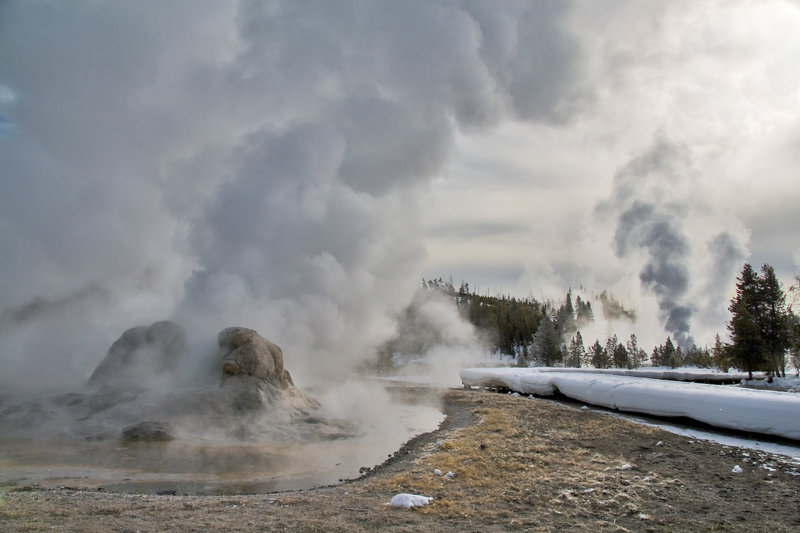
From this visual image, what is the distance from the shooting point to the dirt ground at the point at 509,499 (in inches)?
270

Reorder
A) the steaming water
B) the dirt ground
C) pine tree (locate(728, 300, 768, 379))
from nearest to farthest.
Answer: the dirt ground, the steaming water, pine tree (locate(728, 300, 768, 379))

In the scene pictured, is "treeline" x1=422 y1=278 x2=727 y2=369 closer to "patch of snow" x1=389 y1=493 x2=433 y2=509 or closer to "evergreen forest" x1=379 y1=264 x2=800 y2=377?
"evergreen forest" x1=379 y1=264 x2=800 y2=377

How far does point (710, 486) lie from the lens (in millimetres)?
9180

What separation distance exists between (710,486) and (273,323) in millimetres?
21403

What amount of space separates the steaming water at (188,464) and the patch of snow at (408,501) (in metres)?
3.24

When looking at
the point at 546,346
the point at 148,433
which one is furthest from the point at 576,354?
the point at 148,433

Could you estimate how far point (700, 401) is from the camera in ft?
53.3

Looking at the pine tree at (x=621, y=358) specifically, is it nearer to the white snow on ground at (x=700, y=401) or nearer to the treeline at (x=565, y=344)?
the treeline at (x=565, y=344)

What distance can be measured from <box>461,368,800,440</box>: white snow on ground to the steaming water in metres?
10.6

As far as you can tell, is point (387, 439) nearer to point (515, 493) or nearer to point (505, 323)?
point (515, 493)

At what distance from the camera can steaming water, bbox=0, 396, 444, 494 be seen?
10438mm

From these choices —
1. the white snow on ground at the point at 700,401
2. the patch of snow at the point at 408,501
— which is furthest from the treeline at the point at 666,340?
the patch of snow at the point at 408,501

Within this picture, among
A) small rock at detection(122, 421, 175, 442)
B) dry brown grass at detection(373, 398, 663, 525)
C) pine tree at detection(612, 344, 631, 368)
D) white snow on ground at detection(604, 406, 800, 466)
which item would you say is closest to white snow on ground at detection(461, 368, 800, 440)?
white snow on ground at detection(604, 406, 800, 466)

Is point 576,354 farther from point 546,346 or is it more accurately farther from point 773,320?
point 773,320
